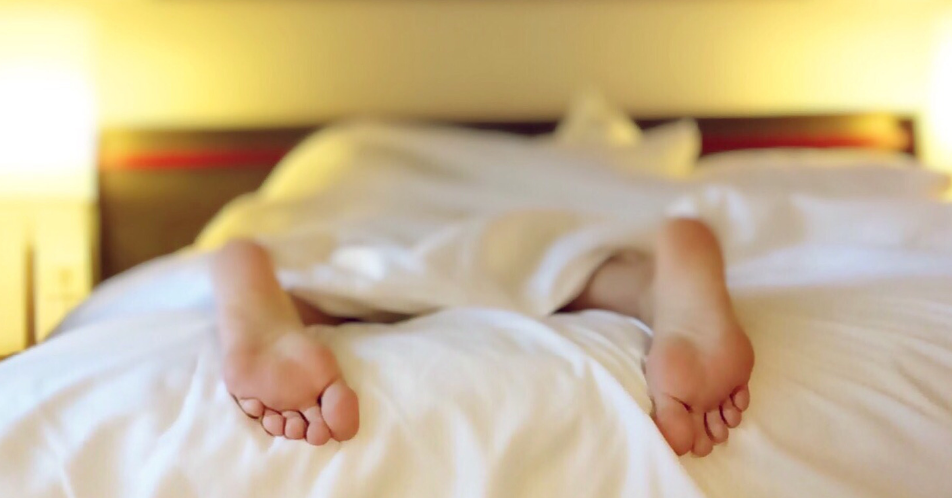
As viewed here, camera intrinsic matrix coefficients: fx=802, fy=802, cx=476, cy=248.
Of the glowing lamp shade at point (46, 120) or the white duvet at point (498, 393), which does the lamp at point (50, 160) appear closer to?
the glowing lamp shade at point (46, 120)

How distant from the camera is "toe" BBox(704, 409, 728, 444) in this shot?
0.52m

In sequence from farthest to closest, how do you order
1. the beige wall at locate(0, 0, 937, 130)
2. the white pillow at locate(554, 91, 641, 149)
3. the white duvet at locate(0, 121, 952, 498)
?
the beige wall at locate(0, 0, 937, 130)
the white pillow at locate(554, 91, 641, 149)
the white duvet at locate(0, 121, 952, 498)

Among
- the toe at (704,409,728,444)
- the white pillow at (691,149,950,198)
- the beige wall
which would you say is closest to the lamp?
the beige wall

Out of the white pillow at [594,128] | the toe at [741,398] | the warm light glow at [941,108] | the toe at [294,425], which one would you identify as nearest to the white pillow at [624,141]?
the white pillow at [594,128]

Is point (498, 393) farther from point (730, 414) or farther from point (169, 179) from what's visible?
point (169, 179)

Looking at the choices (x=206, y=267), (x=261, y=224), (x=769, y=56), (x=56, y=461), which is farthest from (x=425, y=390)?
(x=769, y=56)

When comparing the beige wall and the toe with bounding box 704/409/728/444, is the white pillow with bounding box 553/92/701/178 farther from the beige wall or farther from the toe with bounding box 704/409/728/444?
the toe with bounding box 704/409/728/444

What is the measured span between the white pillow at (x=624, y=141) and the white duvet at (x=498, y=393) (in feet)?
2.00

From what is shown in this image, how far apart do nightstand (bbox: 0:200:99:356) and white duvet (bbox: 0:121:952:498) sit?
688 millimetres

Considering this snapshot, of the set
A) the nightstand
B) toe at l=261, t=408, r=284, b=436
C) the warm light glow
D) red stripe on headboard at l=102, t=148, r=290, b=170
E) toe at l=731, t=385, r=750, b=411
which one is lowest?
the nightstand

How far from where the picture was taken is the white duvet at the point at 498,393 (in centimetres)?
49

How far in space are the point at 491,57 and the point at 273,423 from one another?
1368mm

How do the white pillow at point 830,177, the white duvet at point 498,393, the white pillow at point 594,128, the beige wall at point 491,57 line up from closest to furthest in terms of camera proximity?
the white duvet at point 498,393, the white pillow at point 830,177, the white pillow at point 594,128, the beige wall at point 491,57

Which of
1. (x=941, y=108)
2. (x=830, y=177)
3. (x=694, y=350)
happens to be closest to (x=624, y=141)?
(x=830, y=177)
